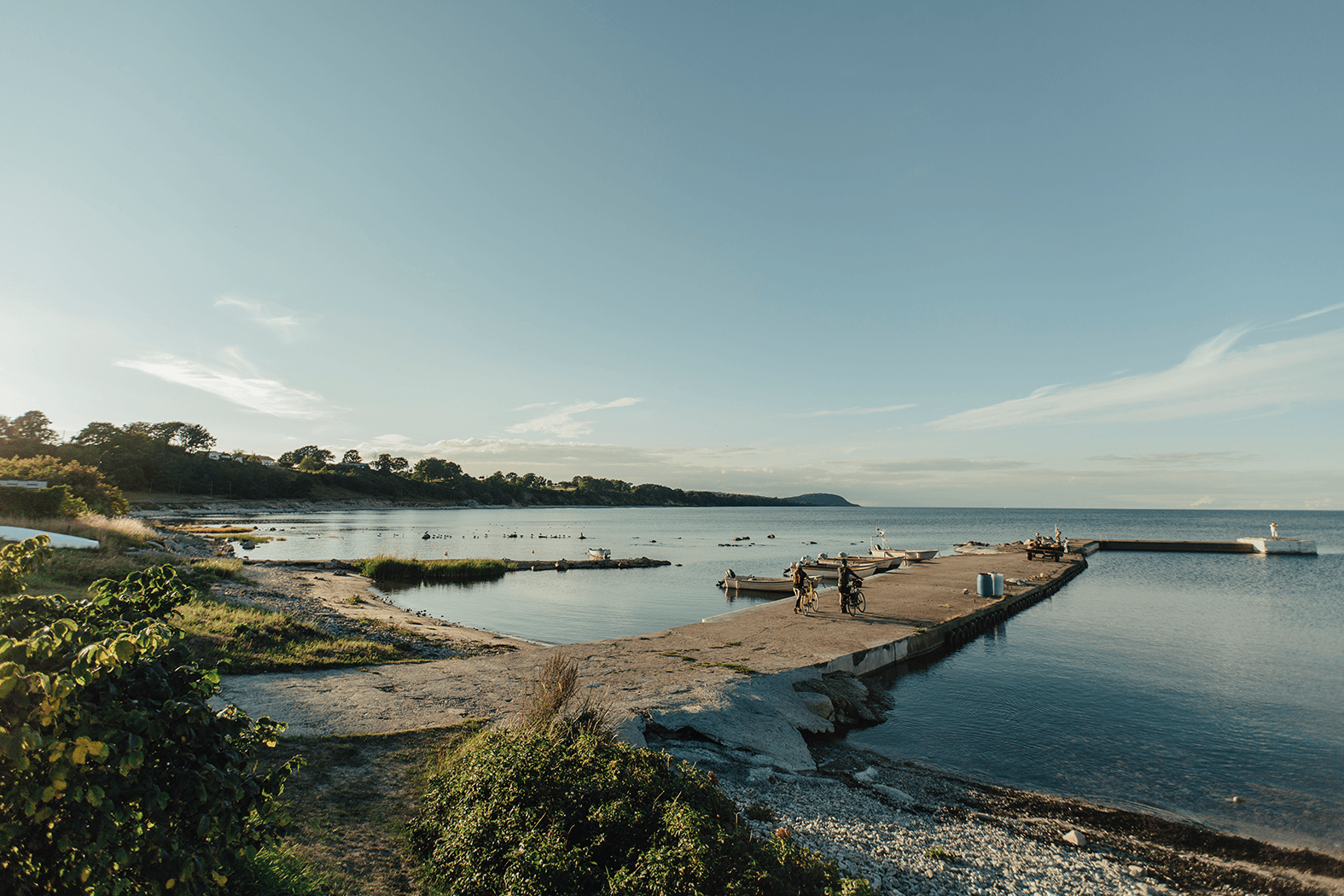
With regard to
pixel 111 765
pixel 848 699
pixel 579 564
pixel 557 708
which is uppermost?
pixel 111 765

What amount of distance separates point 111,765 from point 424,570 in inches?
1790

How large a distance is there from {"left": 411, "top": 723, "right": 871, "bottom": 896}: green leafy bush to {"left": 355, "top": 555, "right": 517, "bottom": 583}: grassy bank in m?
39.8

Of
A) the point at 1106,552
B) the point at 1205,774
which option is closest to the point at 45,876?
the point at 1205,774

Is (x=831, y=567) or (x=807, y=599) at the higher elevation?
(x=807, y=599)

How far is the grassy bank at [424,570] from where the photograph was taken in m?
44.1

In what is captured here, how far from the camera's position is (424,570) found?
149 ft

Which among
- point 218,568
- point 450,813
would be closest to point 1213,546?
point 450,813

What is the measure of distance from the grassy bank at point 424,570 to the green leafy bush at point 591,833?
39758mm

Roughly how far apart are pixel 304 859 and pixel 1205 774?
15.7m

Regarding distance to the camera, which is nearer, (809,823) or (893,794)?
(809,823)

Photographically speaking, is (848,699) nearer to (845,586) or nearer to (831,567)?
(845,586)

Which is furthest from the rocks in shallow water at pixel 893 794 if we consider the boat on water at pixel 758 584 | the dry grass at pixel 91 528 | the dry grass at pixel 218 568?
the boat on water at pixel 758 584

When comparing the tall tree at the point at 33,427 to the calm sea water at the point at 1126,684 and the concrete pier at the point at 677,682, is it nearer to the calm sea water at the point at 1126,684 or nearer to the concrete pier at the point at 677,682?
the calm sea water at the point at 1126,684

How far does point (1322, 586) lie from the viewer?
45.9 m
